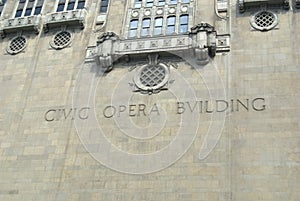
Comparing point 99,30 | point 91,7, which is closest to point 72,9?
point 91,7

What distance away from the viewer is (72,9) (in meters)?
31.6

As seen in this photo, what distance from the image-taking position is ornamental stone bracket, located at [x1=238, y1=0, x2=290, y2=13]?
27406 mm

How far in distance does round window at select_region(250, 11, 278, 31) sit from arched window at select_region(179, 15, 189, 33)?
14.1 ft

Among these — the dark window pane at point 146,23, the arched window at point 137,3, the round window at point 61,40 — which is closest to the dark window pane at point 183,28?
the dark window pane at point 146,23

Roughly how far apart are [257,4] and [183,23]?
5.04 meters

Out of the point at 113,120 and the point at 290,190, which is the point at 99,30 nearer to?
the point at 113,120

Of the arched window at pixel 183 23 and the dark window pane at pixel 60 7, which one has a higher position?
the dark window pane at pixel 60 7

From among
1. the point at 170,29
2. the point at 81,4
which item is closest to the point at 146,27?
the point at 170,29

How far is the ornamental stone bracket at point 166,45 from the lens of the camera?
26.3 m

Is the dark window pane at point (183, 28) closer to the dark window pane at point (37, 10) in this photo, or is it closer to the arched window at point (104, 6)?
the arched window at point (104, 6)

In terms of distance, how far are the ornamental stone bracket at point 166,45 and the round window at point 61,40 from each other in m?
2.66

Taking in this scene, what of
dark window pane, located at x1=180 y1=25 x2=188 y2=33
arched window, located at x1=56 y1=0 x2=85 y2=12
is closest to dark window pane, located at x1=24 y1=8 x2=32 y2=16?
arched window, located at x1=56 y1=0 x2=85 y2=12

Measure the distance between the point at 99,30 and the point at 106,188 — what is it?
1171cm

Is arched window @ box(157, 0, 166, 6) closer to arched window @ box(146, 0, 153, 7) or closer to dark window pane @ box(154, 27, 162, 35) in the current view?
arched window @ box(146, 0, 153, 7)
